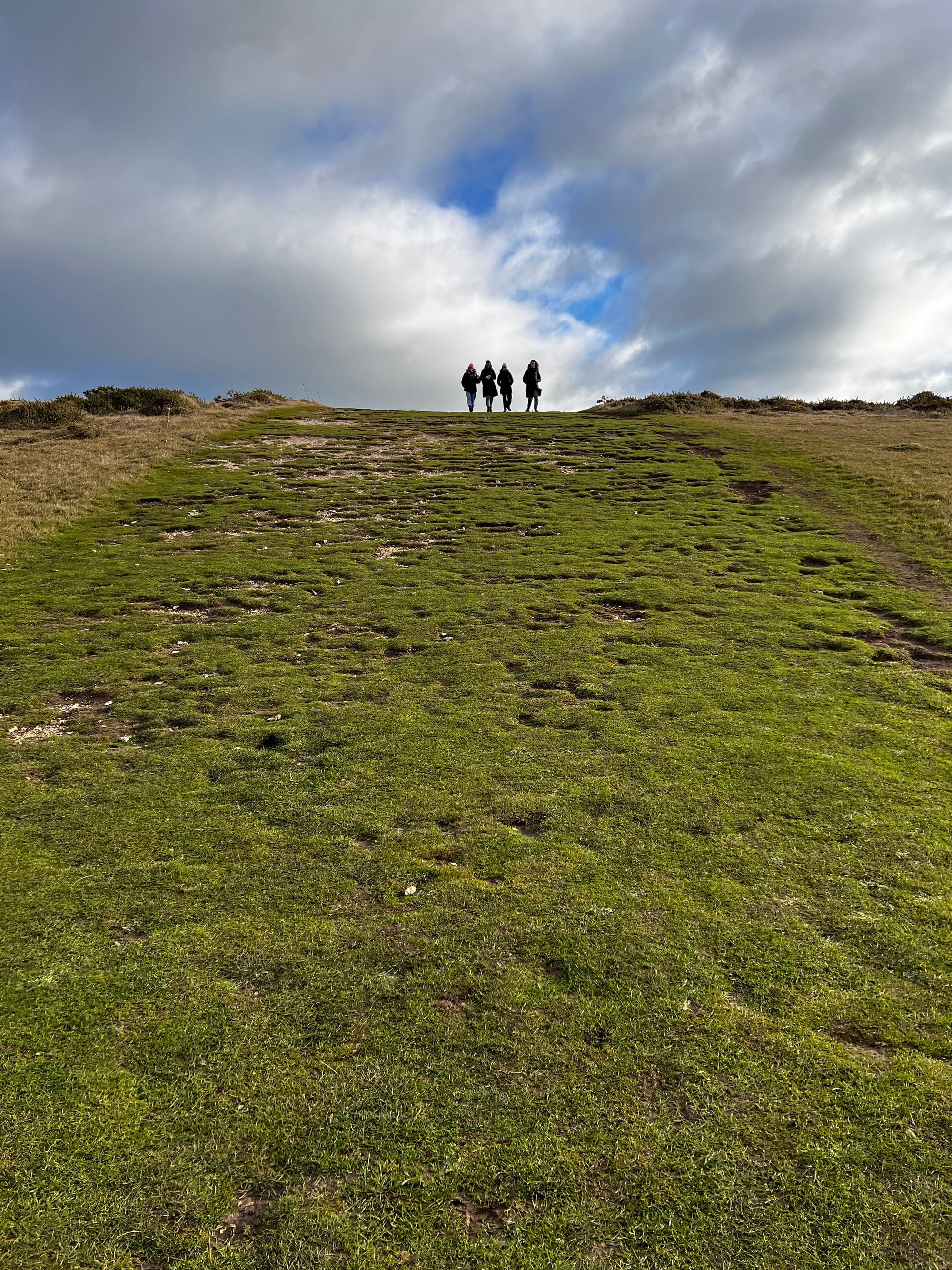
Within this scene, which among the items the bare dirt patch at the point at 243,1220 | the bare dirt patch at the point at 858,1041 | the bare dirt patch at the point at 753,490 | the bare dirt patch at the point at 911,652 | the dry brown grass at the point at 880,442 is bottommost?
the bare dirt patch at the point at 243,1220

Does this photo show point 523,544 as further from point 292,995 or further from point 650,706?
point 292,995

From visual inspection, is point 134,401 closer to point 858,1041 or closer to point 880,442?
point 880,442

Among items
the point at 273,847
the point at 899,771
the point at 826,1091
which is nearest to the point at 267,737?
the point at 273,847

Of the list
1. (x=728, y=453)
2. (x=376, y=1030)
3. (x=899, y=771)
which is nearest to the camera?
(x=376, y=1030)

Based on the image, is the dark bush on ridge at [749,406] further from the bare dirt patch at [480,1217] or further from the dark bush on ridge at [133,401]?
the bare dirt patch at [480,1217]

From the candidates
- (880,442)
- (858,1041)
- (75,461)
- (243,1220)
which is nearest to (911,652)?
(858,1041)

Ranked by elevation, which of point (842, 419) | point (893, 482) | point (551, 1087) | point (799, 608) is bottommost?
point (551, 1087)

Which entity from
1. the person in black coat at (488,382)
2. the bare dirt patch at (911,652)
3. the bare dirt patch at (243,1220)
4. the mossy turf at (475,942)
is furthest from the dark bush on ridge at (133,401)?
the bare dirt patch at (243,1220)

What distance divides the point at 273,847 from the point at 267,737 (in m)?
→ 2.81

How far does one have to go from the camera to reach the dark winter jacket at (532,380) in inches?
1783

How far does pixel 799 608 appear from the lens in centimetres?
1566

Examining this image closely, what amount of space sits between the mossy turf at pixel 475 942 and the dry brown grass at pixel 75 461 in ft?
28.5

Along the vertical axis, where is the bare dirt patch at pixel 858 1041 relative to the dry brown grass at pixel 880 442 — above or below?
below

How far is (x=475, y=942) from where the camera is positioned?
6.00m
